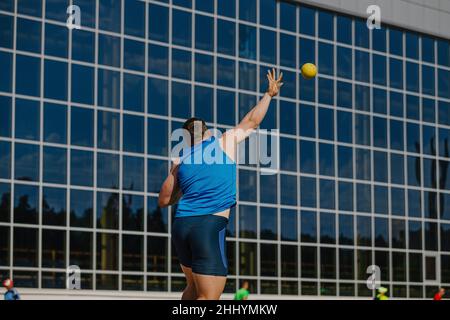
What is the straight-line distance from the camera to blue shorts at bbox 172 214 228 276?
20.6ft

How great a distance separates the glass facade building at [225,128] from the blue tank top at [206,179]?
2264 centimetres

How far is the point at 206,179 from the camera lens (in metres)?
6.55

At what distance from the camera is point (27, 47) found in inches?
1168

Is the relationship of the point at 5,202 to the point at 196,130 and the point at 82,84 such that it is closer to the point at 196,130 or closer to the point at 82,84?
the point at 82,84

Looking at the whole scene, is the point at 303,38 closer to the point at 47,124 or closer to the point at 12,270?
the point at 47,124

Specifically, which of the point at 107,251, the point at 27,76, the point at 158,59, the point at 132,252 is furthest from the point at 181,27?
the point at 107,251

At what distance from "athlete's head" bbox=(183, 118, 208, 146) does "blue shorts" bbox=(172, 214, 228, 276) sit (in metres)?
0.59

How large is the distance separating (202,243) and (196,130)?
2.71 ft

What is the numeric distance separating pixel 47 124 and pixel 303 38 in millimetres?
11579

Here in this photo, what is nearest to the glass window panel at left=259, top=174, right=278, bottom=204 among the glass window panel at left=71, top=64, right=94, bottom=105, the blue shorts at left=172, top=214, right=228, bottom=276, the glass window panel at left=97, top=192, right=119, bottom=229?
the glass window panel at left=97, top=192, right=119, bottom=229

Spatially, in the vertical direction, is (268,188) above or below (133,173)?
below

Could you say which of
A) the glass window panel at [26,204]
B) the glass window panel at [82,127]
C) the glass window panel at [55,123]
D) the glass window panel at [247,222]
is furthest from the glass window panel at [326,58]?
the glass window panel at [26,204]

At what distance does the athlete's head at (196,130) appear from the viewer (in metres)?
6.61
